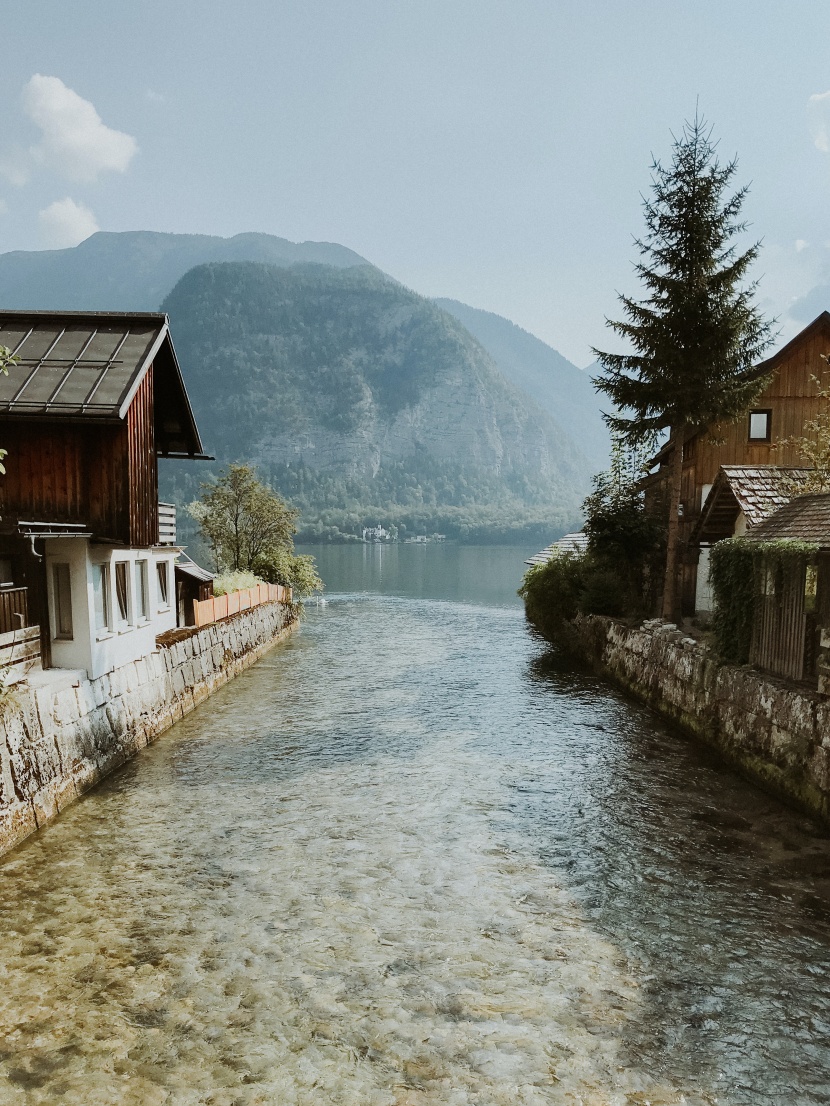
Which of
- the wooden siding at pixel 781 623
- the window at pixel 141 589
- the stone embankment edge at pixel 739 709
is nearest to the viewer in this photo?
the stone embankment edge at pixel 739 709

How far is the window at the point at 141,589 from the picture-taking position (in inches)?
892

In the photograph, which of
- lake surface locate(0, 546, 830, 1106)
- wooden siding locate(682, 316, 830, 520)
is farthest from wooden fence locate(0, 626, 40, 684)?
wooden siding locate(682, 316, 830, 520)

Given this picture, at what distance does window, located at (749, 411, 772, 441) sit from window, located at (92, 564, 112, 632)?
85.7ft

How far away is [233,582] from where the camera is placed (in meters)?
37.2

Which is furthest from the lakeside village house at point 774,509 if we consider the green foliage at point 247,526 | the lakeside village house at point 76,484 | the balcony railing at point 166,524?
the green foliage at point 247,526

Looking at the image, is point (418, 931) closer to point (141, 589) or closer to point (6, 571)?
point (6, 571)

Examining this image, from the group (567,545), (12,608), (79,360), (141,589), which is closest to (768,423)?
(567,545)

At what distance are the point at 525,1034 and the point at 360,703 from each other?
16.6 metres

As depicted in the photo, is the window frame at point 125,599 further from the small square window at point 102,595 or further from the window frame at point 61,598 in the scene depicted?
the window frame at point 61,598

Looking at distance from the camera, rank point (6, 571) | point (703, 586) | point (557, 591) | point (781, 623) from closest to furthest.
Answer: point (781, 623), point (6, 571), point (703, 586), point (557, 591)

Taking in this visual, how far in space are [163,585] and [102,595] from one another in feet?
30.2

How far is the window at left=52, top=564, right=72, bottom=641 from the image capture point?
1736 centimetres

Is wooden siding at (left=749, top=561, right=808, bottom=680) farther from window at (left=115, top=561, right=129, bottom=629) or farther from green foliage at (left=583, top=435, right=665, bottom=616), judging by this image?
window at (left=115, top=561, right=129, bottom=629)

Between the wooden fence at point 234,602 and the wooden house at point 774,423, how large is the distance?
1924cm
